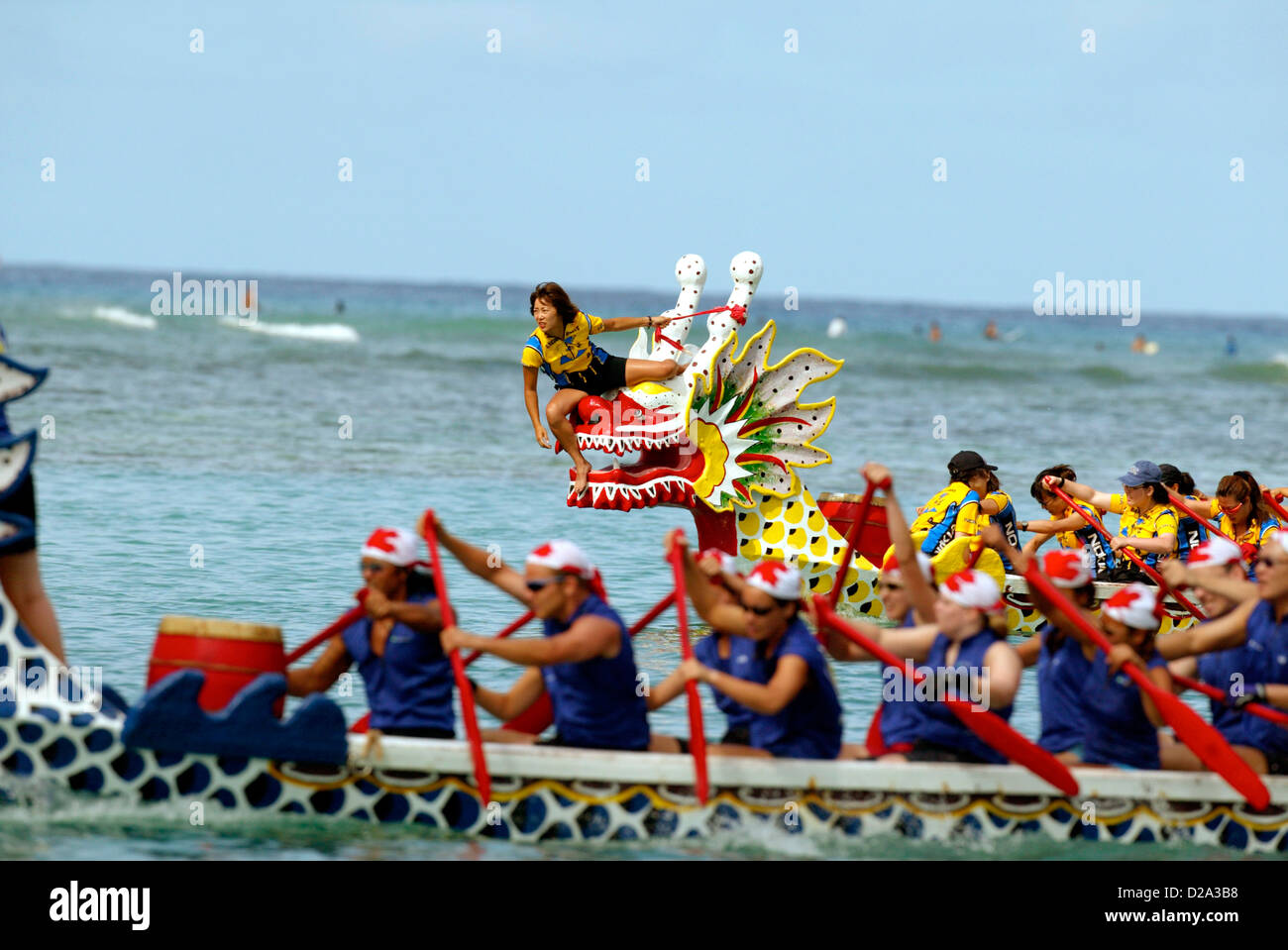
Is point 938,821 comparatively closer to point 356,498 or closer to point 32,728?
point 32,728

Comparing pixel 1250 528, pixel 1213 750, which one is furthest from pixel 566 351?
pixel 1213 750

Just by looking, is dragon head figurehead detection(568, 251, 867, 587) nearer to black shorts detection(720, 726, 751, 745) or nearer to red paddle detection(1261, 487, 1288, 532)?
red paddle detection(1261, 487, 1288, 532)

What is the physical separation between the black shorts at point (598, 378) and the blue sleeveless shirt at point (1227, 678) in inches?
193

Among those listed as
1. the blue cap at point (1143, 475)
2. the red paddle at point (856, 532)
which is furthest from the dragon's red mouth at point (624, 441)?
the blue cap at point (1143, 475)

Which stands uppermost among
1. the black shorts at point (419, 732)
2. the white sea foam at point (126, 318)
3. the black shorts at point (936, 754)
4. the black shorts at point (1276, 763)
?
the white sea foam at point (126, 318)

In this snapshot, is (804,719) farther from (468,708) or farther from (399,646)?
(399,646)

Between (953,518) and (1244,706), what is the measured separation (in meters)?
4.25

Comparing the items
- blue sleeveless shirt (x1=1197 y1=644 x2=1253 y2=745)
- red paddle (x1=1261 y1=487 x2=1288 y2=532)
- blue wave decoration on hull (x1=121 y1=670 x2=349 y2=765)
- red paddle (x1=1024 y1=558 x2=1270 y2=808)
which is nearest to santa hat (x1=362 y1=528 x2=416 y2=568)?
blue wave decoration on hull (x1=121 y1=670 x2=349 y2=765)

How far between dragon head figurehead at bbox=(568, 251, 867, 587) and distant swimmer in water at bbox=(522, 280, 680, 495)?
0.09 meters

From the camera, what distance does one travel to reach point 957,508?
12383 millimetres

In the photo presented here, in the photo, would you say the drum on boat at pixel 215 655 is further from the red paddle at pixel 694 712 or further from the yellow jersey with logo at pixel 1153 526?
the yellow jersey with logo at pixel 1153 526

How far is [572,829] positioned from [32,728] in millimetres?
2490

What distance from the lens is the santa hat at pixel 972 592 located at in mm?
7945

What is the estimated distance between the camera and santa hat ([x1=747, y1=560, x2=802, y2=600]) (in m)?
7.87
